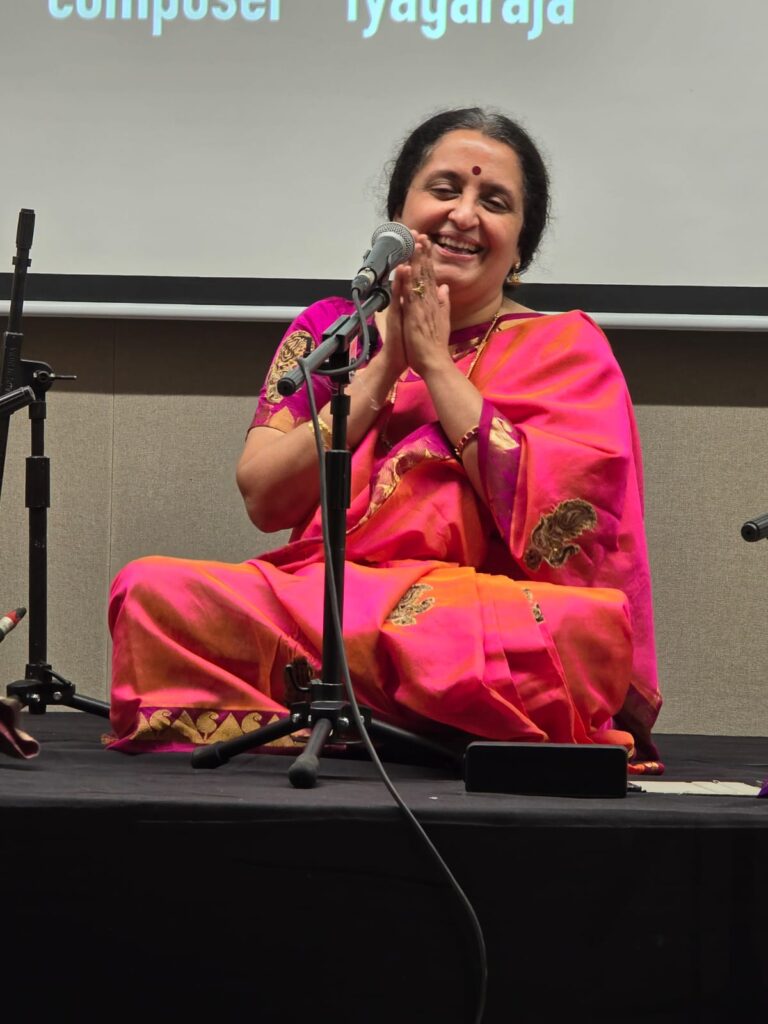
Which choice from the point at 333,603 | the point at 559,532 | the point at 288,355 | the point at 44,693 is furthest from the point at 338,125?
the point at 333,603

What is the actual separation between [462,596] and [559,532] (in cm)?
24

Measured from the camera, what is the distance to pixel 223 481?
10.5ft

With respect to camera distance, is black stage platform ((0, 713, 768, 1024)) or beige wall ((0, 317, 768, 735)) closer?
black stage platform ((0, 713, 768, 1024))

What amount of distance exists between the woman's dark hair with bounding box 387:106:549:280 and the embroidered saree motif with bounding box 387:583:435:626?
2.65ft

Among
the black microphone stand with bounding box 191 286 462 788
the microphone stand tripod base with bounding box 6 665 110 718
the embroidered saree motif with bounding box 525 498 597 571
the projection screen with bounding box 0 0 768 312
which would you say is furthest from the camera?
the projection screen with bounding box 0 0 768 312

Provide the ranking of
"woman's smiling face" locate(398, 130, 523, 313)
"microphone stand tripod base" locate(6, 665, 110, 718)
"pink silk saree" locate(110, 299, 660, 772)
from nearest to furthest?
1. "pink silk saree" locate(110, 299, 660, 772)
2. "microphone stand tripod base" locate(6, 665, 110, 718)
3. "woman's smiling face" locate(398, 130, 523, 313)

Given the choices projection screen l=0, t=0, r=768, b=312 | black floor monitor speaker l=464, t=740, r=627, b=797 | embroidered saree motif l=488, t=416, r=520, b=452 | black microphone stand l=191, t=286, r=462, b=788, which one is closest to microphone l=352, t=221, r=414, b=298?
black microphone stand l=191, t=286, r=462, b=788

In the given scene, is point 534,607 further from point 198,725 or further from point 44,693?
point 44,693

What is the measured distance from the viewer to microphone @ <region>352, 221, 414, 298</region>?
1.68 metres

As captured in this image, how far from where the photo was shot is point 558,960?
1.31 m

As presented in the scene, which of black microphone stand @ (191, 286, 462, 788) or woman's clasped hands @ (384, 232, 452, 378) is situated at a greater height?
woman's clasped hands @ (384, 232, 452, 378)

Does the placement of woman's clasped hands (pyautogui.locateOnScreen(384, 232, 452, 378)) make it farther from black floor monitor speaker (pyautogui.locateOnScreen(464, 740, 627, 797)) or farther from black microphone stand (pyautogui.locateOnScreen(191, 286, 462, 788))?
black floor monitor speaker (pyautogui.locateOnScreen(464, 740, 627, 797))

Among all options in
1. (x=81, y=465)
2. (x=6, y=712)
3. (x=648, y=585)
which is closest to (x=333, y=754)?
(x=6, y=712)

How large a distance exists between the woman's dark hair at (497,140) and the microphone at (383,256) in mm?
605
